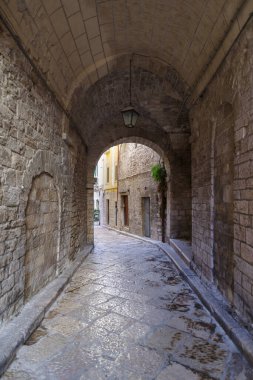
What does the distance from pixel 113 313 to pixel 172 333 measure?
0.85 m

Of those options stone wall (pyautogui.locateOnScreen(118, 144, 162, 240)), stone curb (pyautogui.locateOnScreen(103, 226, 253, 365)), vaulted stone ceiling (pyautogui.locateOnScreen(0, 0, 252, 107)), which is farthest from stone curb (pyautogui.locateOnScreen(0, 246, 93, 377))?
stone wall (pyautogui.locateOnScreen(118, 144, 162, 240))

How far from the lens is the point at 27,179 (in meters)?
3.12

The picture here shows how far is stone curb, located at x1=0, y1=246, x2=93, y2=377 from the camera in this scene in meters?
2.26

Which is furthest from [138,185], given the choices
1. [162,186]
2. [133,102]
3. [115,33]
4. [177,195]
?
[115,33]

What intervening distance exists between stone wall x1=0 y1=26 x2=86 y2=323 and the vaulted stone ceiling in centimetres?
32

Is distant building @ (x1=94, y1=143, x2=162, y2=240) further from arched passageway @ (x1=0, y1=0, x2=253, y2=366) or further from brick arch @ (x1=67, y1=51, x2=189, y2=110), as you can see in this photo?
arched passageway @ (x1=0, y1=0, x2=253, y2=366)

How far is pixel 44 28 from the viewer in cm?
312

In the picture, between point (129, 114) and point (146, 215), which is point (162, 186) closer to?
point (146, 215)

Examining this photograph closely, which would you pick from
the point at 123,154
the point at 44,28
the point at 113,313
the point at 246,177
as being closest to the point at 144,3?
the point at 44,28

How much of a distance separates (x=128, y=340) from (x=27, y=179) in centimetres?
212

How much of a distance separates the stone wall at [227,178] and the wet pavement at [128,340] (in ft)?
1.79

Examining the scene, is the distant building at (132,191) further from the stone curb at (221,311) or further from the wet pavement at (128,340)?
the wet pavement at (128,340)

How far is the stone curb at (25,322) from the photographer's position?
2264mm

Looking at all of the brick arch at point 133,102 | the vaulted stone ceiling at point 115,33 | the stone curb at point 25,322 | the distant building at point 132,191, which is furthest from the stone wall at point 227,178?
the distant building at point 132,191
